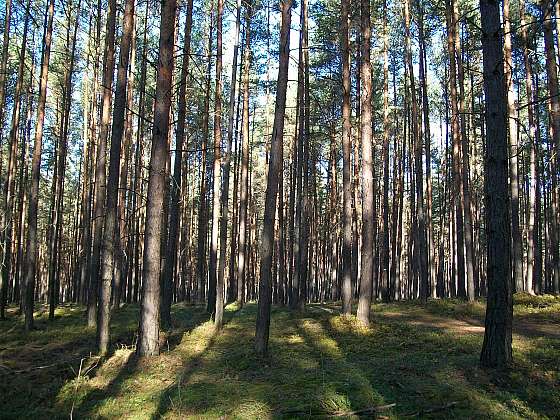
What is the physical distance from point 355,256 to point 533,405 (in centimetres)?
2366

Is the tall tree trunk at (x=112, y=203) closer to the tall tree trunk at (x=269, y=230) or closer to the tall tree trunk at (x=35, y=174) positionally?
the tall tree trunk at (x=269, y=230)

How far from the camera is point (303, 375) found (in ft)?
27.2

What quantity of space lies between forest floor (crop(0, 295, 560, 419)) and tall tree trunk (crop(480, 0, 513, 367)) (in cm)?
52

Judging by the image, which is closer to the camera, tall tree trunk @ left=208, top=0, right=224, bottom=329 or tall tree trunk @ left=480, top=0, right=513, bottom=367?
tall tree trunk @ left=480, top=0, right=513, bottom=367

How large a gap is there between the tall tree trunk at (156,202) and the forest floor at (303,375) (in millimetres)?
667

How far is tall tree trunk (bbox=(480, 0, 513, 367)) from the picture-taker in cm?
719

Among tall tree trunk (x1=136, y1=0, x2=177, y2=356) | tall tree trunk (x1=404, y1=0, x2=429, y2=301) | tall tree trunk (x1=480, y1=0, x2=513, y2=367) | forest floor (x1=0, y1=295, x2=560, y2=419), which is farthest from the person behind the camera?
tall tree trunk (x1=404, y1=0, x2=429, y2=301)

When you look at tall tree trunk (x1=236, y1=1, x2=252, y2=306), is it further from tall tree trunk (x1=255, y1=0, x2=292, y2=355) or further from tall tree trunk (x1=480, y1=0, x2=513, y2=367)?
tall tree trunk (x1=480, y1=0, x2=513, y2=367)

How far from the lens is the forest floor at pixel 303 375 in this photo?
6.46m

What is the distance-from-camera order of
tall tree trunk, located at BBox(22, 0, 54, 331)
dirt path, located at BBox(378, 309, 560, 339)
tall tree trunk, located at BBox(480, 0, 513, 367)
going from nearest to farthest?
tall tree trunk, located at BBox(480, 0, 513, 367), dirt path, located at BBox(378, 309, 560, 339), tall tree trunk, located at BBox(22, 0, 54, 331)

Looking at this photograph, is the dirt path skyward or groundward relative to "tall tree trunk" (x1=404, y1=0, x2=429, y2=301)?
groundward

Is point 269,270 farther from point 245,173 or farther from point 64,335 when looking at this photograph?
point 245,173

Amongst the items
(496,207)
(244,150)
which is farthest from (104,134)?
(496,207)

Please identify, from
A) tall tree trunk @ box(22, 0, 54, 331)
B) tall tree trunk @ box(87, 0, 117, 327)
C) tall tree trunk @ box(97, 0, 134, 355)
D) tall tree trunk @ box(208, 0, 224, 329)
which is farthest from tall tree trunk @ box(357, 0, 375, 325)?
tall tree trunk @ box(22, 0, 54, 331)
